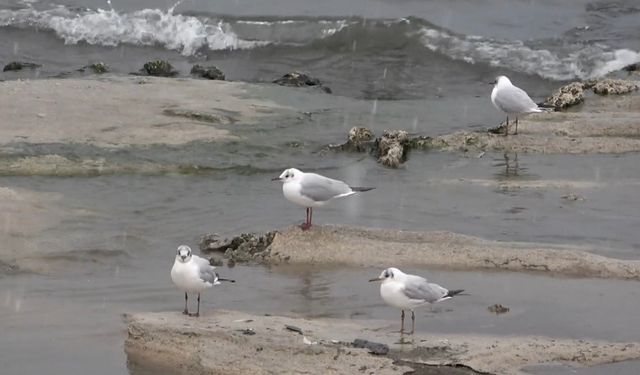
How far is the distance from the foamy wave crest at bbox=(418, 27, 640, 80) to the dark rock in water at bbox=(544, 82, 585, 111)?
3.76m

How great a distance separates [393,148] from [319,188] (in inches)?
136

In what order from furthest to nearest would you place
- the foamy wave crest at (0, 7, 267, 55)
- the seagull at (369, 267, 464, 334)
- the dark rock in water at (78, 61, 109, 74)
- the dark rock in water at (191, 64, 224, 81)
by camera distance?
the foamy wave crest at (0, 7, 267, 55) → the dark rock in water at (78, 61, 109, 74) → the dark rock in water at (191, 64, 224, 81) → the seagull at (369, 267, 464, 334)

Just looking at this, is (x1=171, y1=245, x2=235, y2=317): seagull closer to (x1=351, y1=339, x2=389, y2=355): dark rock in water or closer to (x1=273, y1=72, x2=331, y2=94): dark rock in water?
(x1=351, y1=339, x2=389, y2=355): dark rock in water

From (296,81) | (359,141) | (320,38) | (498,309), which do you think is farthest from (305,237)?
(320,38)

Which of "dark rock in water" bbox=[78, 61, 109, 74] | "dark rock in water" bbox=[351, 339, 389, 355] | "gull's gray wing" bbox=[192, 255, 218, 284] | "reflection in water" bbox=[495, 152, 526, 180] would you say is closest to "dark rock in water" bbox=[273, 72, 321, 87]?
"dark rock in water" bbox=[78, 61, 109, 74]

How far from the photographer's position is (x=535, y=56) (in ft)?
68.3

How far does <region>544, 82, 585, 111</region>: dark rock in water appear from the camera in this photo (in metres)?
15.7

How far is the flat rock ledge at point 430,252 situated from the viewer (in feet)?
30.8

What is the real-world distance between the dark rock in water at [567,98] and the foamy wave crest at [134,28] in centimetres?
814

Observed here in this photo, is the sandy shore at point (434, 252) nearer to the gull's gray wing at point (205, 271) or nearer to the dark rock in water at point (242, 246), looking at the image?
the dark rock in water at point (242, 246)

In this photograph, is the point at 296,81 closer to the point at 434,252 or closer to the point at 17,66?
the point at 17,66

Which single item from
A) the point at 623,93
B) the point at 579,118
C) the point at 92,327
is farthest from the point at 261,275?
the point at 623,93

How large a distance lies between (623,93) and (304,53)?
23.8ft

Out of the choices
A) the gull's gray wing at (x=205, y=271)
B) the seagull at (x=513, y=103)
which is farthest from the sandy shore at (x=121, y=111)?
the gull's gray wing at (x=205, y=271)
